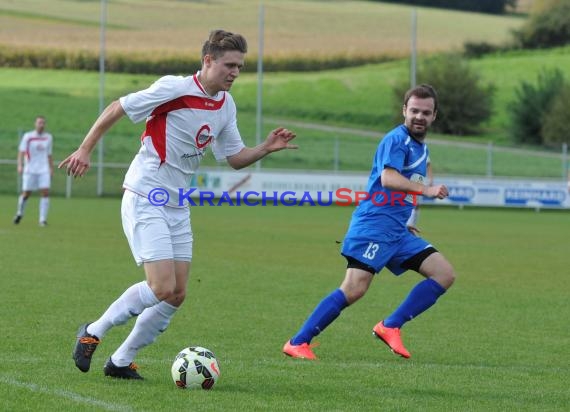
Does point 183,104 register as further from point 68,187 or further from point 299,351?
point 68,187

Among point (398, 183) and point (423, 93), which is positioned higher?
point (423, 93)

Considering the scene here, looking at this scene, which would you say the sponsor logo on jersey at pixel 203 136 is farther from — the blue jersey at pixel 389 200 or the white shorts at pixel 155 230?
the blue jersey at pixel 389 200

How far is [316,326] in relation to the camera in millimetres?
8484

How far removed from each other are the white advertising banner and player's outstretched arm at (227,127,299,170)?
2672cm

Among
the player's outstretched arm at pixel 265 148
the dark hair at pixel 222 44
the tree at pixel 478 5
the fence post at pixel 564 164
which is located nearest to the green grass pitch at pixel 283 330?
the player's outstretched arm at pixel 265 148

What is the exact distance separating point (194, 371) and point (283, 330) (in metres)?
2.90

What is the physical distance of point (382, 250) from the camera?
8.48 m

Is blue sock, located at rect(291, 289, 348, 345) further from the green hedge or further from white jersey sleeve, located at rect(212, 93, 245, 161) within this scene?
the green hedge

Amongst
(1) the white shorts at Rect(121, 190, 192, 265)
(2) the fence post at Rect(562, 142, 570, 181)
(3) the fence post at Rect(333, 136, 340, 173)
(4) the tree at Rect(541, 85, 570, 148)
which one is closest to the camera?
(1) the white shorts at Rect(121, 190, 192, 265)

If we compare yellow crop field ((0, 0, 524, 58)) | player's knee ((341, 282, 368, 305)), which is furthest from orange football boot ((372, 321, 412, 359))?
yellow crop field ((0, 0, 524, 58))

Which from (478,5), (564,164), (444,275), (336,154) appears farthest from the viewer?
(478,5)

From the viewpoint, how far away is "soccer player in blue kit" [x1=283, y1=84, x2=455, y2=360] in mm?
8258

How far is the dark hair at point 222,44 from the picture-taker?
7.00 meters

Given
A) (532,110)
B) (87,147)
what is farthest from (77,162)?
(532,110)
